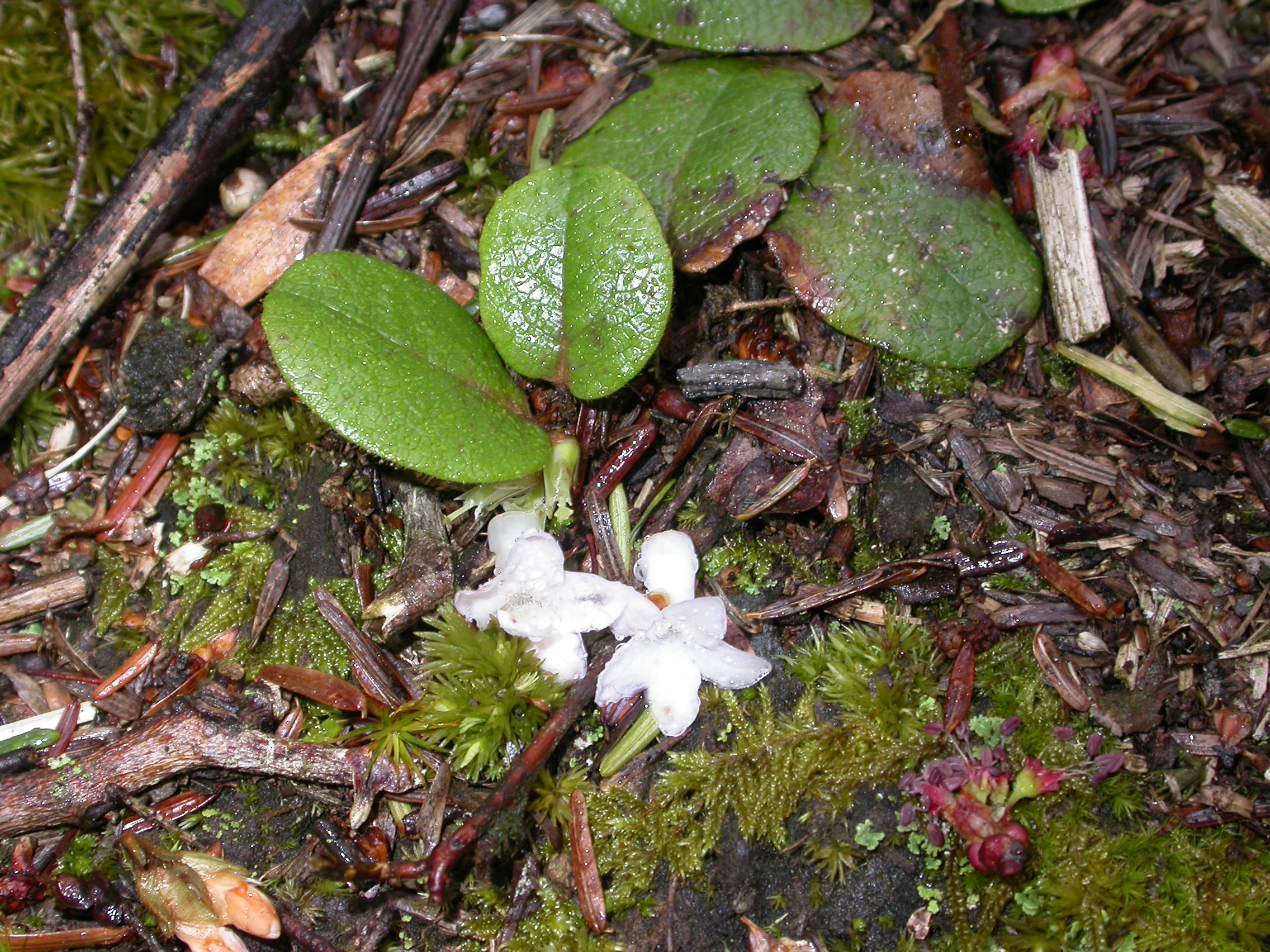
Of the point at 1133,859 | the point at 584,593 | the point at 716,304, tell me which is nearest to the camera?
the point at 1133,859

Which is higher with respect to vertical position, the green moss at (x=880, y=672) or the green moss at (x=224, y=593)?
the green moss at (x=224, y=593)

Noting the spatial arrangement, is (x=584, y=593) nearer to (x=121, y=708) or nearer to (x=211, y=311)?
(x=121, y=708)

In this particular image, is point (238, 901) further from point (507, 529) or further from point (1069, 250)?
point (1069, 250)

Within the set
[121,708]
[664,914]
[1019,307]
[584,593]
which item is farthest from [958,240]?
[121,708]

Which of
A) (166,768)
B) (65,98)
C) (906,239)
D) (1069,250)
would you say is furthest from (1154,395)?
(65,98)

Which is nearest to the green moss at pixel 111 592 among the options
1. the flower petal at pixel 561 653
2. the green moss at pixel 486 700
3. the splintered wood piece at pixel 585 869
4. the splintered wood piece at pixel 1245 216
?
the green moss at pixel 486 700

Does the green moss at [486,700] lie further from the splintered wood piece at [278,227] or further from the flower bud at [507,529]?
the splintered wood piece at [278,227]

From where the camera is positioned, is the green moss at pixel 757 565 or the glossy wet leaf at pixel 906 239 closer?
the green moss at pixel 757 565
